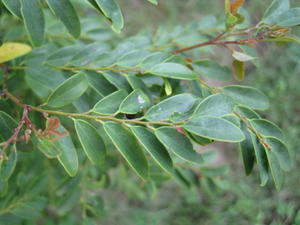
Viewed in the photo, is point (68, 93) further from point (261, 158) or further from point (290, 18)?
point (290, 18)

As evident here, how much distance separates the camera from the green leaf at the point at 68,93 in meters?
0.91

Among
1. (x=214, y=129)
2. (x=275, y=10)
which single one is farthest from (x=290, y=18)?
(x=214, y=129)

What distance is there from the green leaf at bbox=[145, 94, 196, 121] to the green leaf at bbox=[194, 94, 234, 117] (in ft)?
0.15

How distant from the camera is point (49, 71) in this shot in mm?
1122

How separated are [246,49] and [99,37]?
27.8 inches

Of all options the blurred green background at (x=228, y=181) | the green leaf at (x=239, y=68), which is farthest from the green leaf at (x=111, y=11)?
the blurred green background at (x=228, y=181)

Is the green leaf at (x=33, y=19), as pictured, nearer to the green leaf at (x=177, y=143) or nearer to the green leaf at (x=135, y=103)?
the green leaf at (x=135, y=103)

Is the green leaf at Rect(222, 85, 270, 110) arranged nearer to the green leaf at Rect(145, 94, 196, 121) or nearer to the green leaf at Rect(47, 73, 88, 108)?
the green leaf at Rect(145, 94, 196, 121)

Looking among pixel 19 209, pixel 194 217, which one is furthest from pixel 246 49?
pixel 194 217

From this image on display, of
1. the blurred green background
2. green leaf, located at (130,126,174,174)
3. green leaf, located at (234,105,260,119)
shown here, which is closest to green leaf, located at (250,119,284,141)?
green leaf, located at (234,105,260,119)

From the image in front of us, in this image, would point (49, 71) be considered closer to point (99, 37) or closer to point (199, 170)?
point (99, 37)

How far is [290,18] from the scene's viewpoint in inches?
36.7

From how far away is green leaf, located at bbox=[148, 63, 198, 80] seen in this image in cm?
92

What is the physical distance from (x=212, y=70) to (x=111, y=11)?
442mm
